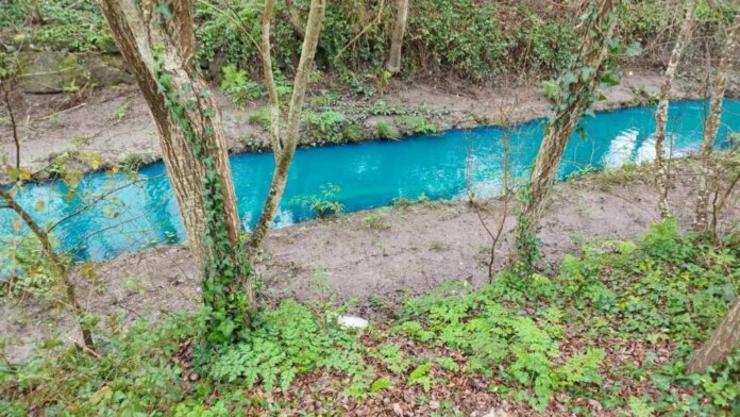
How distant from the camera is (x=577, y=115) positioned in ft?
16.9

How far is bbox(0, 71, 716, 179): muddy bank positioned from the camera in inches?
434

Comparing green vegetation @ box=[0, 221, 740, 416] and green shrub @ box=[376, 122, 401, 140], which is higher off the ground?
green shrub @ box=[376, 122, 401, 140]

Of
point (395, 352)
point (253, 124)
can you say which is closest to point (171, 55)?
point (395, 352)

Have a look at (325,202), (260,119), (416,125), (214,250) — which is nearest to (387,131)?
(416,125)

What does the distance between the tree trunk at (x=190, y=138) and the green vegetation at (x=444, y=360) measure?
502 mm

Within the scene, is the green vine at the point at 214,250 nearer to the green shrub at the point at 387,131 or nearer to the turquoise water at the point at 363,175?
the turquoise water at the point at 363,175

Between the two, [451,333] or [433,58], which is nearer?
[451,333]

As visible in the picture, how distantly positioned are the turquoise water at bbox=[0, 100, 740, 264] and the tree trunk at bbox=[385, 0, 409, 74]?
2.93m

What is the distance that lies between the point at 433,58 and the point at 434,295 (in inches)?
457

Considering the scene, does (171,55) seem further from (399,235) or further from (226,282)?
(399,235)

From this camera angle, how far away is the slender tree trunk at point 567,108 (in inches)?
184

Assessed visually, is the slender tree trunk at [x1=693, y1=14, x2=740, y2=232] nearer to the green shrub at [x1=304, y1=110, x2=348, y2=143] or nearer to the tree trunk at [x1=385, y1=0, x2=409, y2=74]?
the green shrub at [x1=304, y1=110, x2=348, y2=143]

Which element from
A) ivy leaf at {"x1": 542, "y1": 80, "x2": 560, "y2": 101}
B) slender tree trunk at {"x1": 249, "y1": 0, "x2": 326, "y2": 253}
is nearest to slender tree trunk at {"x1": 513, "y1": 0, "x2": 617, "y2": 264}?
slender tree trunk at {"x1": 249, "y1": 0, "x2": 326, "y2": 253}

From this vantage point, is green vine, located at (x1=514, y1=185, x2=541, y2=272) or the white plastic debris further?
green vine, located at (x1=514, y1=185, x2=541, y2=272)
